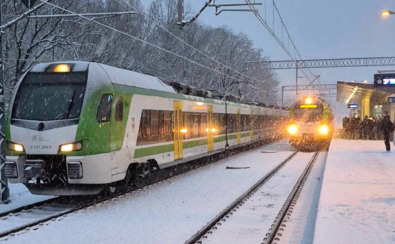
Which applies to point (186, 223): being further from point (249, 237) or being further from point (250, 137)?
point (250, 137)

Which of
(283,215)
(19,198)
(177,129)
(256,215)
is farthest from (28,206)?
(177,129)

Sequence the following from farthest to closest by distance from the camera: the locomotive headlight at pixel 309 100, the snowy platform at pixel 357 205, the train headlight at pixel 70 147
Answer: the locomotive headlight at pixel 309 100
the train headlight at pixel 70 147
the snowy platform at pixel 357 205

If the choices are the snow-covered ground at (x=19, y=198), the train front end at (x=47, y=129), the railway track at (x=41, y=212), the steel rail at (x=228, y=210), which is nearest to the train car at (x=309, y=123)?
the steel rail at (x=228, y=210)

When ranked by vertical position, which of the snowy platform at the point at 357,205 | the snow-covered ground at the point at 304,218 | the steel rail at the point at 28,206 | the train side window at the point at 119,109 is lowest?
the snow-covered ground at the point at 304,218

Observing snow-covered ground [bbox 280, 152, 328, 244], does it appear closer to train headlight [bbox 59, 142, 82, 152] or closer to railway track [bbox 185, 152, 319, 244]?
railway track [bbox 185, 152, 319, 244]

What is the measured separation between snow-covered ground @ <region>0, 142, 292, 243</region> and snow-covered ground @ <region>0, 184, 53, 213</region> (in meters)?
1.65

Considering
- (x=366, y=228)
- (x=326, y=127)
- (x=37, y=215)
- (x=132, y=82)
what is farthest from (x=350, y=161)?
(x=37, y=215)

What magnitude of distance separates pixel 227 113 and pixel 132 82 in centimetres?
1045

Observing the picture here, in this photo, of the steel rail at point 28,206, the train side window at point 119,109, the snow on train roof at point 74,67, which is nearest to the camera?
the steel rail at point 28,206

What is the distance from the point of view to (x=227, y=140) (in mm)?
21266

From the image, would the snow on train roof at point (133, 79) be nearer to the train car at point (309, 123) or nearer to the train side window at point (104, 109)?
the train side window at point (104, 109)

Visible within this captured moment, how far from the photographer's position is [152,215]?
920cm

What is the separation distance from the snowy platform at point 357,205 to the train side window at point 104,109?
4.56 m

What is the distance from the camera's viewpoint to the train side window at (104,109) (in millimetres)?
9912
